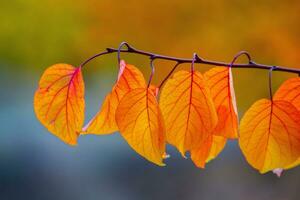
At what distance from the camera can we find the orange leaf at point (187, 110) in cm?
35

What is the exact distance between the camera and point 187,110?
1.16 feet

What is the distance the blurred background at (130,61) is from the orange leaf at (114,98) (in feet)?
4.73

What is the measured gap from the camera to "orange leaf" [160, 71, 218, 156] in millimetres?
347

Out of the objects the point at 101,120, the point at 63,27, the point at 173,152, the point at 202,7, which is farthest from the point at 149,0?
the point at 101,120

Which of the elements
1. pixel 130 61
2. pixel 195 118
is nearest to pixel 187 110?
pixel 195 118

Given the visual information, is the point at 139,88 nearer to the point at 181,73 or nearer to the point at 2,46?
the point at 181,73

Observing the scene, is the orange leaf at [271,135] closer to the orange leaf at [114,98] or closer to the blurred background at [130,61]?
the orange leaf at [114,98]

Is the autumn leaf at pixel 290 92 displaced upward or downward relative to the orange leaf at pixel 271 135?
upward

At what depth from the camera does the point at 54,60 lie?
207cm

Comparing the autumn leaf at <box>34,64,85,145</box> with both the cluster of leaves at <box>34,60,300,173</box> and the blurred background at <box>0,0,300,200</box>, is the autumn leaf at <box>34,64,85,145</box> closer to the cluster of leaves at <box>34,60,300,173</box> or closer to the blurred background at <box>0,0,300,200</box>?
the cluster of leaves at <box>34,60,300,173</box>

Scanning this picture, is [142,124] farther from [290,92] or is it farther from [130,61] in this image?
[130,61]

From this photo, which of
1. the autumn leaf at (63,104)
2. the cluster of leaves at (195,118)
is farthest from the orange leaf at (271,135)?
the autumn leaf at (63,104)

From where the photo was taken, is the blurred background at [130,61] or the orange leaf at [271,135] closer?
the orange leaf at [271,135]

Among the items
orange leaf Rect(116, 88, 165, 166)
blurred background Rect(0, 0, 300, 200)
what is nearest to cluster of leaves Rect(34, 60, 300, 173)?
orange leaf Rect(116, 88, 165, 166)
